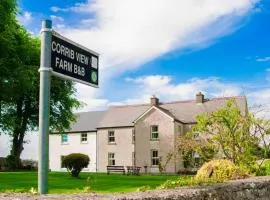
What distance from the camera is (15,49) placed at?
155 feet

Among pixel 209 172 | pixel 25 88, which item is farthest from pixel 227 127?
pixel 25 88

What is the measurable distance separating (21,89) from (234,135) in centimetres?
2829

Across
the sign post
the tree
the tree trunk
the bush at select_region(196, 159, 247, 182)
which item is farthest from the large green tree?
the sign post

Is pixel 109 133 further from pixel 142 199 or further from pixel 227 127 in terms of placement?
pixel 142 199

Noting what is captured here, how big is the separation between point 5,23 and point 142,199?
4067cm

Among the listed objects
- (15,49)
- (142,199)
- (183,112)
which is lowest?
(142,199)

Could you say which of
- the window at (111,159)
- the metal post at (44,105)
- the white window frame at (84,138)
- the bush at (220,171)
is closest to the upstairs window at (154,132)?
the window at (111,159)

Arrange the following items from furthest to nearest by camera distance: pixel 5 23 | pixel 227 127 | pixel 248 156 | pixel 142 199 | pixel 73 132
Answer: pixel 73 132, pixel 5 23, pixel 227 127, pixel 248 156, pixel 142 199

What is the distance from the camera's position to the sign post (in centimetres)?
599

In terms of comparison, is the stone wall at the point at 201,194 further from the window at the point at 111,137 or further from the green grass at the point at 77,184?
the window at the point at 111,137

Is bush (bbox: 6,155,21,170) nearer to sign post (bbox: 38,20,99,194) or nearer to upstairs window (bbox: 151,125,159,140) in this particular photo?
upstairs window (bbox: 151,125,159,140)

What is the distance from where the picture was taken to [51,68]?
6164 millimetres

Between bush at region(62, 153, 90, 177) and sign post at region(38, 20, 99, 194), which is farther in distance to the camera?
bush at region(62, 153, 90, 177)

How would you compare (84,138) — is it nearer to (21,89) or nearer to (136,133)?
(136,133)
